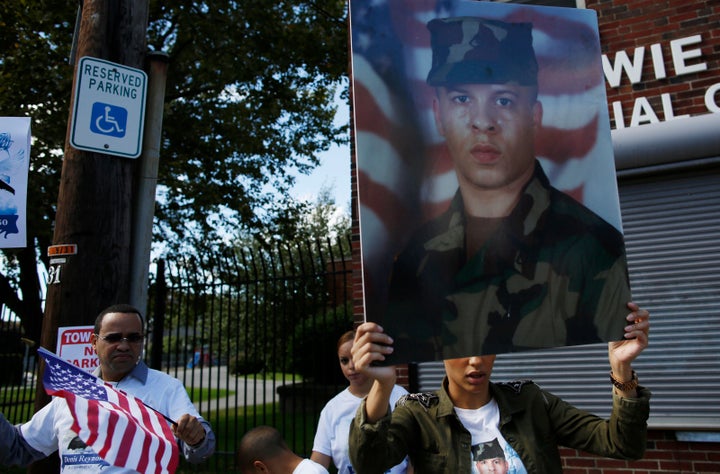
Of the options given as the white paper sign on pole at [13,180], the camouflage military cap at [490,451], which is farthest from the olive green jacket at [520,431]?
the white paper sign on pole at [13,180]

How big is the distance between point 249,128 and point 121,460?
1234cm

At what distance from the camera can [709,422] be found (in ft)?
16.7

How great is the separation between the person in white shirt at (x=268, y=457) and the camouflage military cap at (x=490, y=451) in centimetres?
65

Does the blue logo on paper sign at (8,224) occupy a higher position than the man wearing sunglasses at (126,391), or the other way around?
the blue logo on paper sign at (8,224)

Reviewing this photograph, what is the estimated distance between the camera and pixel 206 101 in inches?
559

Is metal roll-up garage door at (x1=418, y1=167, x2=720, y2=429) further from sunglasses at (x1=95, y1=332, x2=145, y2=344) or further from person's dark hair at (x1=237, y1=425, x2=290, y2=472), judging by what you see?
sunglasses at (x1=95, y1=332, x2=145, y2=344)

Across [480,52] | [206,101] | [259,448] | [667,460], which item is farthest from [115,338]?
[206,101]

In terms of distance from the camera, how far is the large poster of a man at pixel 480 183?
2064 mm

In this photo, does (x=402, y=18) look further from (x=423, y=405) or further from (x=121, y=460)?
(x=121, y=460)

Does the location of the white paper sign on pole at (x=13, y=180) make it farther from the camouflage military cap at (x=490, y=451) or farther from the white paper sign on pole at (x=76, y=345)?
the camouflage military cap at (x=490, y=451)

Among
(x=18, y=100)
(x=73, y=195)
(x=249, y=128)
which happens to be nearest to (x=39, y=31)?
(x=18, y=100)

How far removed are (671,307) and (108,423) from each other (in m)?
4.71

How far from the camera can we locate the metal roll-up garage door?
5242mm

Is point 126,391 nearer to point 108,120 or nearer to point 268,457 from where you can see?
point 268,457
